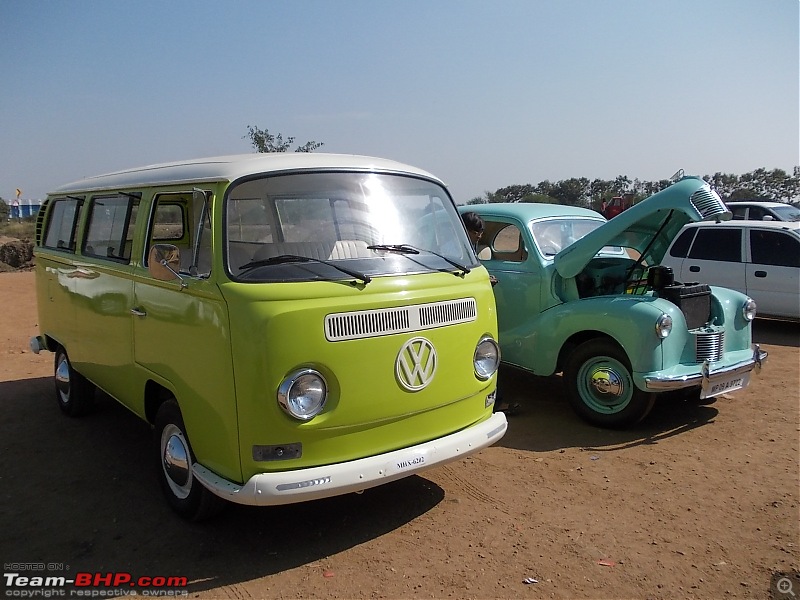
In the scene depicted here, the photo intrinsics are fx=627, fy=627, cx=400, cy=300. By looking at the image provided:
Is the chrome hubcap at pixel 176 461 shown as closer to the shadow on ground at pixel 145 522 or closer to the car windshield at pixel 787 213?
the shadow on ground at pixel 145 522

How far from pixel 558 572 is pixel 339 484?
4.14 feet

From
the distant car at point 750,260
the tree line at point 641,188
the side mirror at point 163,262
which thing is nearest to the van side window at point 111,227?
the side mirror at point 163,262

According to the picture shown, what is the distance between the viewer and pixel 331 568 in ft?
11.1

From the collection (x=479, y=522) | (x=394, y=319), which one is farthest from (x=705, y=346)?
(x=394, y=319)

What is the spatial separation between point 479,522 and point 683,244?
316 inches

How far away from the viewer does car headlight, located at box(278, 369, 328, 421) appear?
3.17 meters

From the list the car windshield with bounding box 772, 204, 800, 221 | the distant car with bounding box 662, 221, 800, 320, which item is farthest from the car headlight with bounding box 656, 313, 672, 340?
the car windshield with bounding box 772, 204, 800, 221

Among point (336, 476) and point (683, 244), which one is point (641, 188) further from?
point (336, 476)

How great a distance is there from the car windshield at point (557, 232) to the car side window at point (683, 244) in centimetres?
396

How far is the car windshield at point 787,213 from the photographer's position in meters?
15.4

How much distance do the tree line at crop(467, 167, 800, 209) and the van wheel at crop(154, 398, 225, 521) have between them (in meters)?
27.8

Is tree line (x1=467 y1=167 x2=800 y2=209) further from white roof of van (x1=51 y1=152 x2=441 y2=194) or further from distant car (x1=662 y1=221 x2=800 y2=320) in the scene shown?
white roof of van (x1=51 y1=152 x2=441 y2=194)

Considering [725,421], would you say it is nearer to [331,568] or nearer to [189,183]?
[331,568]

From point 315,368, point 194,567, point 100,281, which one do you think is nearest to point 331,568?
point 194,567
